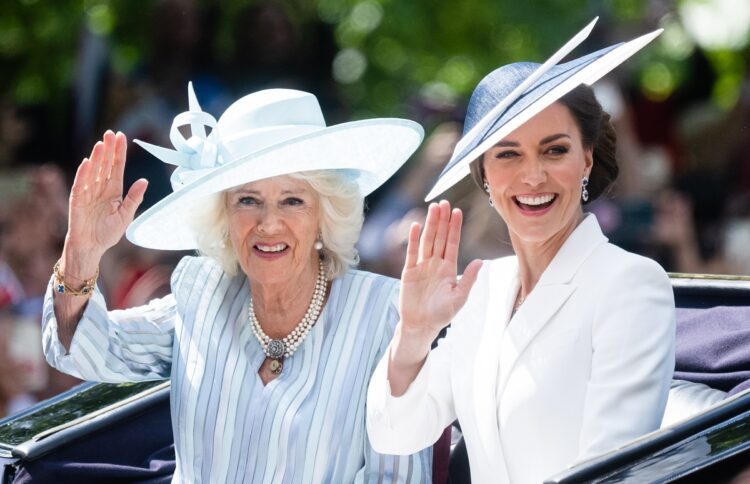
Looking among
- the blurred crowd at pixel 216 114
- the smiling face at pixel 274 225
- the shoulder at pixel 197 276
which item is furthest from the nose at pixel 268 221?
the blurred crowd at pixel 216 114

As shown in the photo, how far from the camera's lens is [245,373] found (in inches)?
125

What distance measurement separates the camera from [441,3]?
20.7 feet

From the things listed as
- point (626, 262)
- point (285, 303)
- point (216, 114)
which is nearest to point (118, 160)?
point (285, 303)

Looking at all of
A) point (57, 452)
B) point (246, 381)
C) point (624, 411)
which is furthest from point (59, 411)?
point (624, 411)

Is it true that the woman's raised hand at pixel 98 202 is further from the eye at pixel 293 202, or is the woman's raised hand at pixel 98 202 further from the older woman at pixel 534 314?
the older woman at pixel 534 314

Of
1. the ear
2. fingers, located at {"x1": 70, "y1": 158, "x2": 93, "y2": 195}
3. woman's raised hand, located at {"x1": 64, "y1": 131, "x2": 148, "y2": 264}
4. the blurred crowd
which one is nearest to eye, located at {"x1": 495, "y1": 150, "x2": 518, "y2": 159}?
the ear

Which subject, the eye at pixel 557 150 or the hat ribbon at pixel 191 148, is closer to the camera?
the eye at pixel 557 150

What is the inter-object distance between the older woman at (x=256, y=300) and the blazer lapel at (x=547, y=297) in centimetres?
40

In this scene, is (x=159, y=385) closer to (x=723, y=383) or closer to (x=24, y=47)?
(x=723, y=383)

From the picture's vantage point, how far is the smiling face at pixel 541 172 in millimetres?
2725

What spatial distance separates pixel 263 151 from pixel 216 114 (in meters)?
2.85

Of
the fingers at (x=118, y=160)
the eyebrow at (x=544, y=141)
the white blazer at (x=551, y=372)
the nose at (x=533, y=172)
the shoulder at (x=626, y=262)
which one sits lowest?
the white blazer at (x=551, y=372)

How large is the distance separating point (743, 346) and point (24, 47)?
4337 millimetres

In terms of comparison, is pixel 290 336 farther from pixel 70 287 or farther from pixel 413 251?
pixel 413 251
